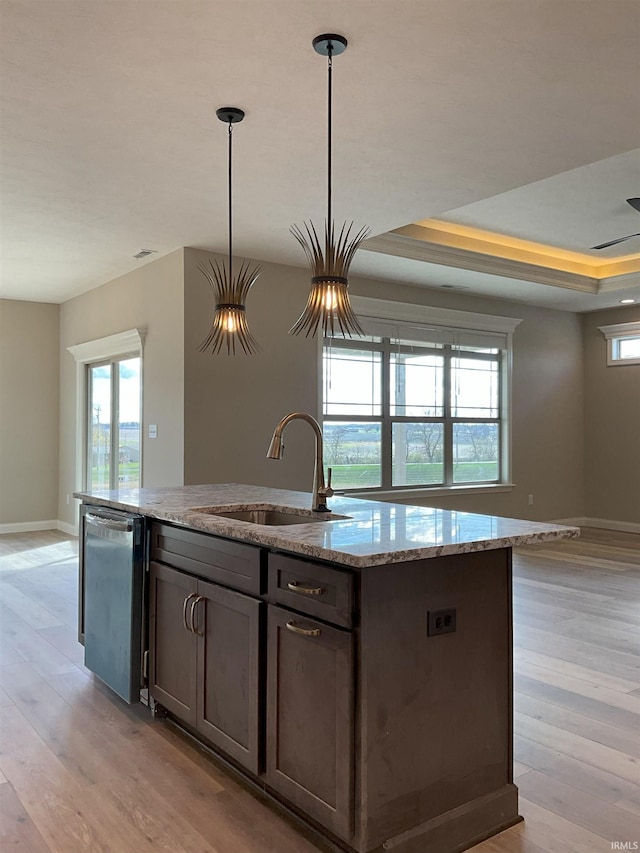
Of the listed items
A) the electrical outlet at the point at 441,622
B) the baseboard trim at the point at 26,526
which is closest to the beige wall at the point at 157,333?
the baseboard trim at the point at 26,526

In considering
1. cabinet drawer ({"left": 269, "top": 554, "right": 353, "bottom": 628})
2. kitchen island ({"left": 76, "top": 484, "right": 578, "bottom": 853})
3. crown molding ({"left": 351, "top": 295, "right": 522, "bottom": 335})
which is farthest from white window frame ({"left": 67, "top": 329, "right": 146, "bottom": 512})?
cabinet drawer ({"left": 269, "top": 554, "right": 353, "bottom": 628})

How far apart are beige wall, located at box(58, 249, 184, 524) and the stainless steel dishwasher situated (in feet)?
7.08

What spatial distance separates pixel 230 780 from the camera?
2.40 m

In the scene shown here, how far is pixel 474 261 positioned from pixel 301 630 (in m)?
4.98

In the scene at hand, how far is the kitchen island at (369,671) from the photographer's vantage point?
1.88 meters

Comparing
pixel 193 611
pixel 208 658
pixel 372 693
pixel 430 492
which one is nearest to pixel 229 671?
pixel 208 658

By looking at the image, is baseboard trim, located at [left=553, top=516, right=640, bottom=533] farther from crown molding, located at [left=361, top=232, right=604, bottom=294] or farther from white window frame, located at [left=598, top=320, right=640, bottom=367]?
crown molding, located at [left=361, top=232, right=604, bottom=294]

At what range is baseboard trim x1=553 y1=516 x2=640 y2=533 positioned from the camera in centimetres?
819

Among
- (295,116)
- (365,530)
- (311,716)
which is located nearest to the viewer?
(311,716)

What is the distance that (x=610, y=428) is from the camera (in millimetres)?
8453

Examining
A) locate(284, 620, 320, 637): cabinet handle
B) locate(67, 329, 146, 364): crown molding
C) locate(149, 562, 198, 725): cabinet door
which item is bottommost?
locate(149, 562, 198, 725): cabinet door

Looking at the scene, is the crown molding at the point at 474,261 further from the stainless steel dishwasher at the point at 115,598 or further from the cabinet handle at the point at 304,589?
the cabinet handle at the point at 304,589

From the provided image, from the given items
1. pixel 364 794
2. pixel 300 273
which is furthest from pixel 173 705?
pixel 300 273

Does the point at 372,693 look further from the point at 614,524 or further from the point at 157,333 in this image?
the point at 614,524
